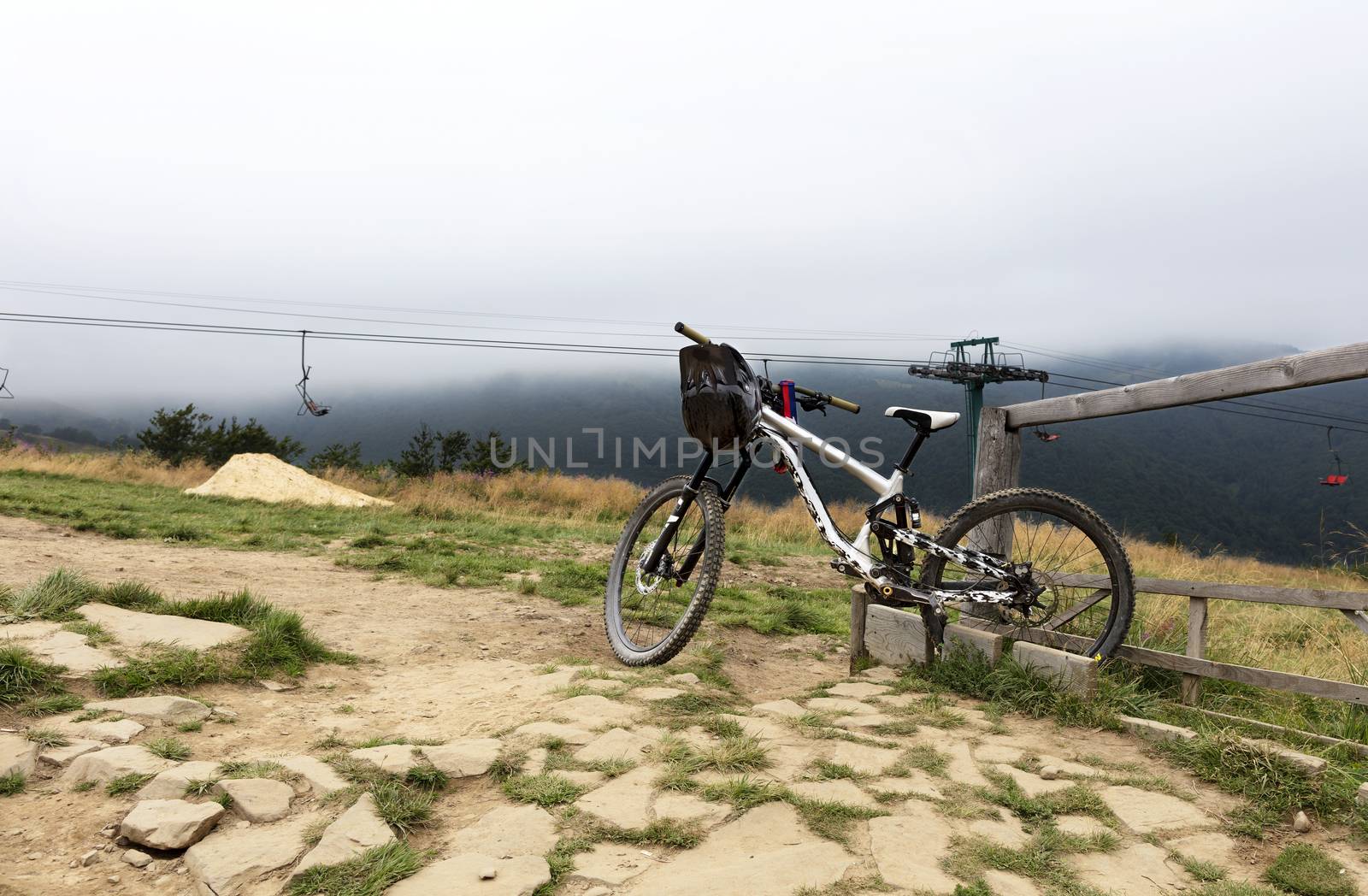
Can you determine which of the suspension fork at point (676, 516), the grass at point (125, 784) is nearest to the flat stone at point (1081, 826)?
the suspension fork at point (676, 516)

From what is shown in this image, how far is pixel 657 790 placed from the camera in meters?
2.54

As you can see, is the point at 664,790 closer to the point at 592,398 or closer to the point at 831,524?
the point at 831,524

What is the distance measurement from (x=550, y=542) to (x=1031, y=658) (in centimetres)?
634

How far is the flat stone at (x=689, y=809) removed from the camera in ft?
7.73

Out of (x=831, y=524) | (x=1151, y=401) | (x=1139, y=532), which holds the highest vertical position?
(x=1151, y=401)

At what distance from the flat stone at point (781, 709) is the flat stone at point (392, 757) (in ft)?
4.85

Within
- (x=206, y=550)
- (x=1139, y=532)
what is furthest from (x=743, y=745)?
(x=1139, y=532)

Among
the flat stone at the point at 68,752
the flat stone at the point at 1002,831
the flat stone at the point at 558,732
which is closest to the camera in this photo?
the flat stone at the point at 1002,831

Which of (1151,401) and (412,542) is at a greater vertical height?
(1151,401)

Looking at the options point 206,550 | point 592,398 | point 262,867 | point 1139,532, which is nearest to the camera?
point 262,867

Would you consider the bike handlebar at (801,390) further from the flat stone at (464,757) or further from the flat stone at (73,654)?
the flat stone at (73,654)

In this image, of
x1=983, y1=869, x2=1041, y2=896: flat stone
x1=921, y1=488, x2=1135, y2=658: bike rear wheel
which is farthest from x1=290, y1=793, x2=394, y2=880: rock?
x1=921, y1=488, x2=1135, y2=658: bike rear wheel

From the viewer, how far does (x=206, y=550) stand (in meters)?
7.21

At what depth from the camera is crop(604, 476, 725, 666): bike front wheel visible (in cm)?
398
